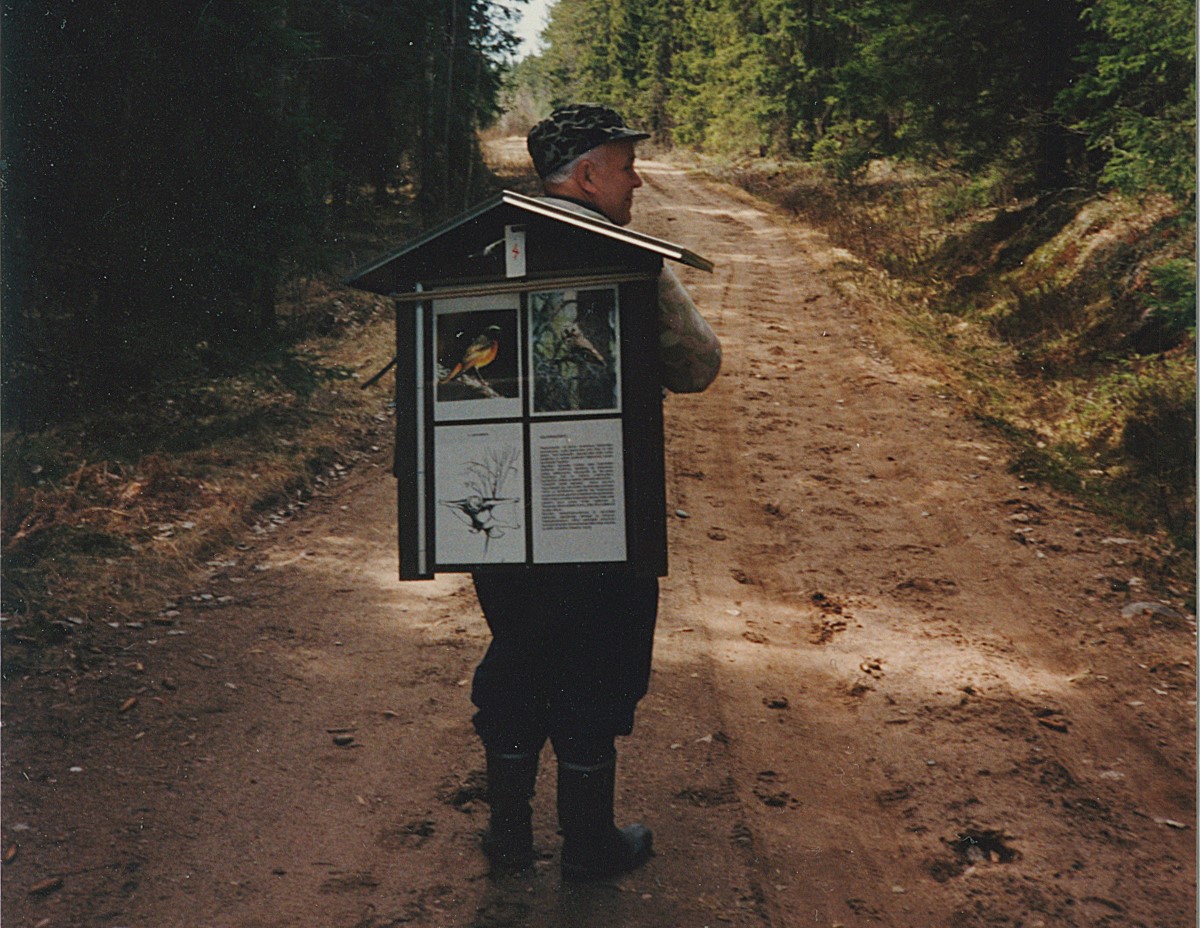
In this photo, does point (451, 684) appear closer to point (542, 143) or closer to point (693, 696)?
point (693, 696)

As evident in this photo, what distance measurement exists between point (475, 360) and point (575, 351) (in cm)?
29

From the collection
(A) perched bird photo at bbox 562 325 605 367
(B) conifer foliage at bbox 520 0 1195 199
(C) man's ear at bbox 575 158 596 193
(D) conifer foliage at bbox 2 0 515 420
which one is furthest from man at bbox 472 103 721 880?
(B) conifer foliage at bbox 520 0 1195 199

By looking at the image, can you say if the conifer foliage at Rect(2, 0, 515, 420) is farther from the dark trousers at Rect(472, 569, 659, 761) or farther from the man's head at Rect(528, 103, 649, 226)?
the dark trousers at Rect(472, 569, 659, 761)

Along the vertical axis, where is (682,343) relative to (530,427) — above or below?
above

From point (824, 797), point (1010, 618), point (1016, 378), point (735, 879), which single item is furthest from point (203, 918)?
point (1016, 378)

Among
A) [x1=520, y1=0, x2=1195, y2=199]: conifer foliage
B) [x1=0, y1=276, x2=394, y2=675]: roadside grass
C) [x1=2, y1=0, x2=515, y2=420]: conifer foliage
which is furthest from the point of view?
[x1=520, y1=0, x2=1195, y2=199]: conifer foliage

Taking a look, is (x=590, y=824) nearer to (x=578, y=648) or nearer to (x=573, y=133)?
(x=578, y=648)

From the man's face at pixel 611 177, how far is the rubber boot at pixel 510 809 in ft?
5.66

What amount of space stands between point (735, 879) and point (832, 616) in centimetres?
255

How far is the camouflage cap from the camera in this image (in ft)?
9.11

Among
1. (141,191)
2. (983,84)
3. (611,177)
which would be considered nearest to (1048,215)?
(983,84)

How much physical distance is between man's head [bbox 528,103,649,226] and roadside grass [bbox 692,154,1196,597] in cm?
450

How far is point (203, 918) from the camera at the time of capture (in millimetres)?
2951

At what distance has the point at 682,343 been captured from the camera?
271 cm
